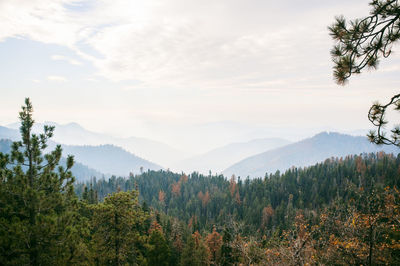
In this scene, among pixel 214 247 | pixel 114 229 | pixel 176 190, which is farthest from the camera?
pixel 176 190

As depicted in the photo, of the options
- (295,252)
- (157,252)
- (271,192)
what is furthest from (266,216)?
(295,252)

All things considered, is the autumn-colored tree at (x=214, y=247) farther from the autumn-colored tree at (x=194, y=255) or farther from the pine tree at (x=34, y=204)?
the pine tree at (x=34, y=204)

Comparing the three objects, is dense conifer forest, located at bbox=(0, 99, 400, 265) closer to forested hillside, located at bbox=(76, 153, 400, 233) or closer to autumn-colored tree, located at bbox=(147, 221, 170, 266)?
autumn-colored tree, located at bbox=(147, 221, 170, 266)

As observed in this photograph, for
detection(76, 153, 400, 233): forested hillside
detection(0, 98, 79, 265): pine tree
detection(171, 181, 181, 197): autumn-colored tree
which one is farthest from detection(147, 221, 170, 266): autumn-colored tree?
detection(171, 181, 181, 197): autumn-colored tree

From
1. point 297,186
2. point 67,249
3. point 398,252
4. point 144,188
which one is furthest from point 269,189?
point 67,249

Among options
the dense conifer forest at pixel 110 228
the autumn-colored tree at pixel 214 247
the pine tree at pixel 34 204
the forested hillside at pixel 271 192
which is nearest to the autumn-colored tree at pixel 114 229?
the dense conifer forest at pixel 110 228

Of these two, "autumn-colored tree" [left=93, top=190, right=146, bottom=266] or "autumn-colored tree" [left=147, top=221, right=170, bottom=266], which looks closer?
"autumn-colored tree" [left=93, top=190, right=146, bottom=266]

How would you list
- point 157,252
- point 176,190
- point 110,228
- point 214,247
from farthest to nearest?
point 176,190 < point 214,247 < point 157,252 < point 110,228

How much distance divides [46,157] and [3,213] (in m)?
3.00

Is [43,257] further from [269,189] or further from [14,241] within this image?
[269,189]

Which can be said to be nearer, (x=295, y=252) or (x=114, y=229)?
(x=295, y=252)

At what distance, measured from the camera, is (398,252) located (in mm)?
14938

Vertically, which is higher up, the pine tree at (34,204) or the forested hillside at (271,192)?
the pine tree at (34,204)

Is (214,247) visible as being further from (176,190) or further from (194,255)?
(176,190)
